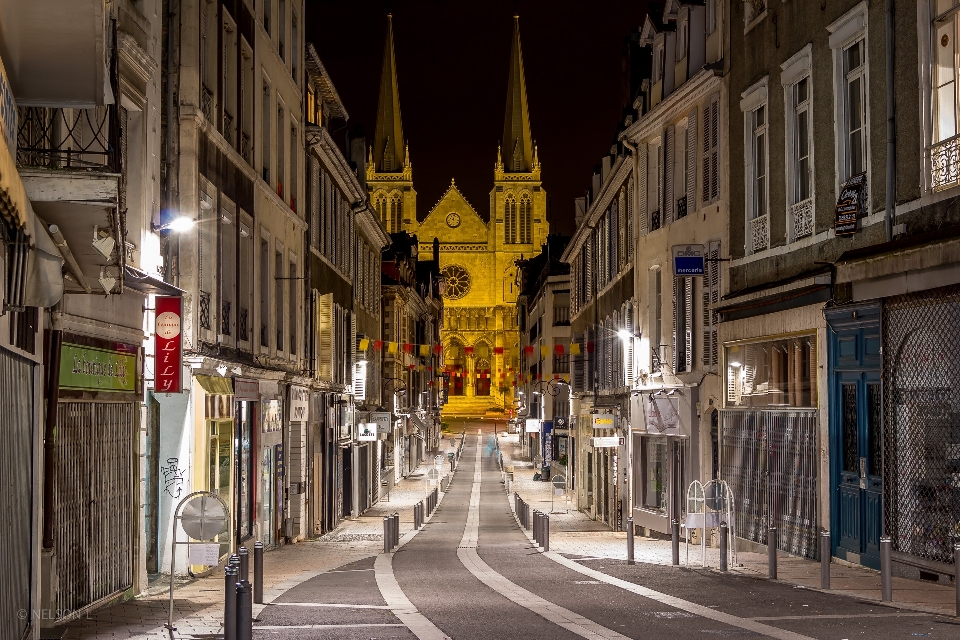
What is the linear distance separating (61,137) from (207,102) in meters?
6.38

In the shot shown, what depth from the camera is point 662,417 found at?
85.6ft

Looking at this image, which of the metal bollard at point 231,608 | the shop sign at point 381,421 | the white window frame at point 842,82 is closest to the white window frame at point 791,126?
the white window frame at point 842,82

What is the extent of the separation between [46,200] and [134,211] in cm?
571

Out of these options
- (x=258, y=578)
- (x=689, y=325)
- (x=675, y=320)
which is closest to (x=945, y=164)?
(x=258, y=578)

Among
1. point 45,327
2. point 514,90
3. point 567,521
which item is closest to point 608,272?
point 567,521

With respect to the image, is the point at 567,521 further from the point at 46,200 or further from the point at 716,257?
the point at 46,200

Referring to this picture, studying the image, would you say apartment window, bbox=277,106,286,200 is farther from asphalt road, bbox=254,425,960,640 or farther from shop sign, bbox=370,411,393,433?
shop sign, bbox=370,411,393,433

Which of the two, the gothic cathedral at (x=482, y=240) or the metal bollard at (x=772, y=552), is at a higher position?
the gothic cathedral at (x=482, y=240)

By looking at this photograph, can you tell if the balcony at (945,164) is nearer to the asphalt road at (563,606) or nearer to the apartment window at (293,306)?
the asphalt road at (563,606)

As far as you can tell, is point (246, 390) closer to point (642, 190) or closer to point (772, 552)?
point (772, 552)

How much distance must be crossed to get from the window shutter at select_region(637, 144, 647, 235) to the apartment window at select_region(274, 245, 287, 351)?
807 cm

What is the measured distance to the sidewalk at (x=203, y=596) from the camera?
11.9 m

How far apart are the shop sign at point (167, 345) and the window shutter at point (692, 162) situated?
11.6 m

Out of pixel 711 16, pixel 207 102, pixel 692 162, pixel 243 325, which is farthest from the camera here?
pixel 692 162
